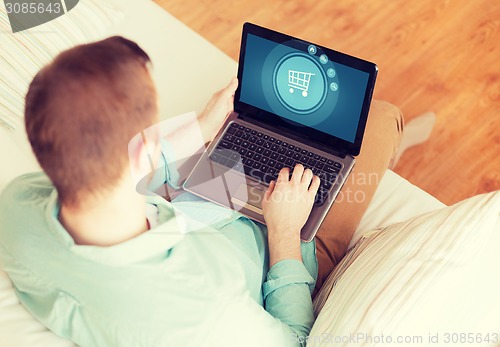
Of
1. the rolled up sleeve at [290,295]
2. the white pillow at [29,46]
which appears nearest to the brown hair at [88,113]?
the rolled up sleeve at [290,295]

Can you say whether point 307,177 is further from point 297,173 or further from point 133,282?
point 133,282

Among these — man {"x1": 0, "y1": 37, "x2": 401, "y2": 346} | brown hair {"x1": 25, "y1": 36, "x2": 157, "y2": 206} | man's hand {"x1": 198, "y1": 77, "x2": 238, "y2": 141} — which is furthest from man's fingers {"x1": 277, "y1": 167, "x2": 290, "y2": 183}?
brown hair {"x1": 25, "y1": 36, "x2": 157, "y2": 206}

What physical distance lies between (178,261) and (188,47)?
0.83m

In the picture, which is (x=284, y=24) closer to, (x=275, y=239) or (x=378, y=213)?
(x=378, y=213)

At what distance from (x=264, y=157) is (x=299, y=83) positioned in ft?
0.60

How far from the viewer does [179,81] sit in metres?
1.46

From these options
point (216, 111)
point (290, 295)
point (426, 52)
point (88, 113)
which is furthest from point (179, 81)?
point (426, 52)

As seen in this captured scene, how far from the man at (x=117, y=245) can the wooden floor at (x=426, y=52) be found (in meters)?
0.89

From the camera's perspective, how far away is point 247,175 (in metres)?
1.24

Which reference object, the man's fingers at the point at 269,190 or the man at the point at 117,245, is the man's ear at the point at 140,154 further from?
the man's fingers at the point at 269,190

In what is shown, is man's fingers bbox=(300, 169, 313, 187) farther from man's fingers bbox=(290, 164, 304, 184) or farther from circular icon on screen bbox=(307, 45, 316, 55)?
circular icon on screen bbox=(307, 45, 316, 55)

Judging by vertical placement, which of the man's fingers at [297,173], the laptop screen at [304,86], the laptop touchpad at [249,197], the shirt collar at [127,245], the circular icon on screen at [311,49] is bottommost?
the laptop touchpad at [249,197]

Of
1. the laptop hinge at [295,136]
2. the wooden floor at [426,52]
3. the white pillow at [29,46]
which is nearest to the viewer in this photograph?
the laptop hinge at [295,136]

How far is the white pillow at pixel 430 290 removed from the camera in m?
0.84
